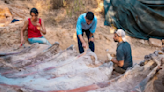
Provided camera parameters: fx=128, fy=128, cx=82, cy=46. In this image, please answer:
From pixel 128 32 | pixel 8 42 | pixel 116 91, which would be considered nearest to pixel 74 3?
pixel 128 32

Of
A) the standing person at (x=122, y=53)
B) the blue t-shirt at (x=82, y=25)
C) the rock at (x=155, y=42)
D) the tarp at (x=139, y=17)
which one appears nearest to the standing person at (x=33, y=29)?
the blue t-shirt at (x=82, y=25)

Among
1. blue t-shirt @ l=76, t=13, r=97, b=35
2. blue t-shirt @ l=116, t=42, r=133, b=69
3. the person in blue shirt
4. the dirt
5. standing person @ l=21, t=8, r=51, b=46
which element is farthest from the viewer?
the dirt

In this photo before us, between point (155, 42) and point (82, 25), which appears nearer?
point (82, 25)

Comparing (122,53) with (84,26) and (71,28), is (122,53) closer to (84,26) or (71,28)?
(84,26)

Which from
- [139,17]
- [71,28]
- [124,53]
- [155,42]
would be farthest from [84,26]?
[155,42]

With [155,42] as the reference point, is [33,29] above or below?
above

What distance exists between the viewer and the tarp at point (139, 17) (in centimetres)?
444

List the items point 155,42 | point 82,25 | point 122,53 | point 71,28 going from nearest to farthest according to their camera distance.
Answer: point 122,53, point 82,25, point 155,42, point 71,28

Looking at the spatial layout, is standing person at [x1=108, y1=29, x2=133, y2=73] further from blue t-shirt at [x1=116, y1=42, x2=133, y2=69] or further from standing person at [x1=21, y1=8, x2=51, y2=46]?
standing person at [x1=21, y1=8, x2=51, y2=46]

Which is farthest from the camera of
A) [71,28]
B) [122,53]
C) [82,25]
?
[71,28]

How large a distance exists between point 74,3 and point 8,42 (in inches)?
149

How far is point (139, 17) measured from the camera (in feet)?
15.2

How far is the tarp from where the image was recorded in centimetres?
444

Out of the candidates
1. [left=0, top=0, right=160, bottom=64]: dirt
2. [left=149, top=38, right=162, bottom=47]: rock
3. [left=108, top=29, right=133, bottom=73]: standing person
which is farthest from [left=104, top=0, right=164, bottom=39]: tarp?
[left=108, top=29, right=133, bottom=73]: standing person
